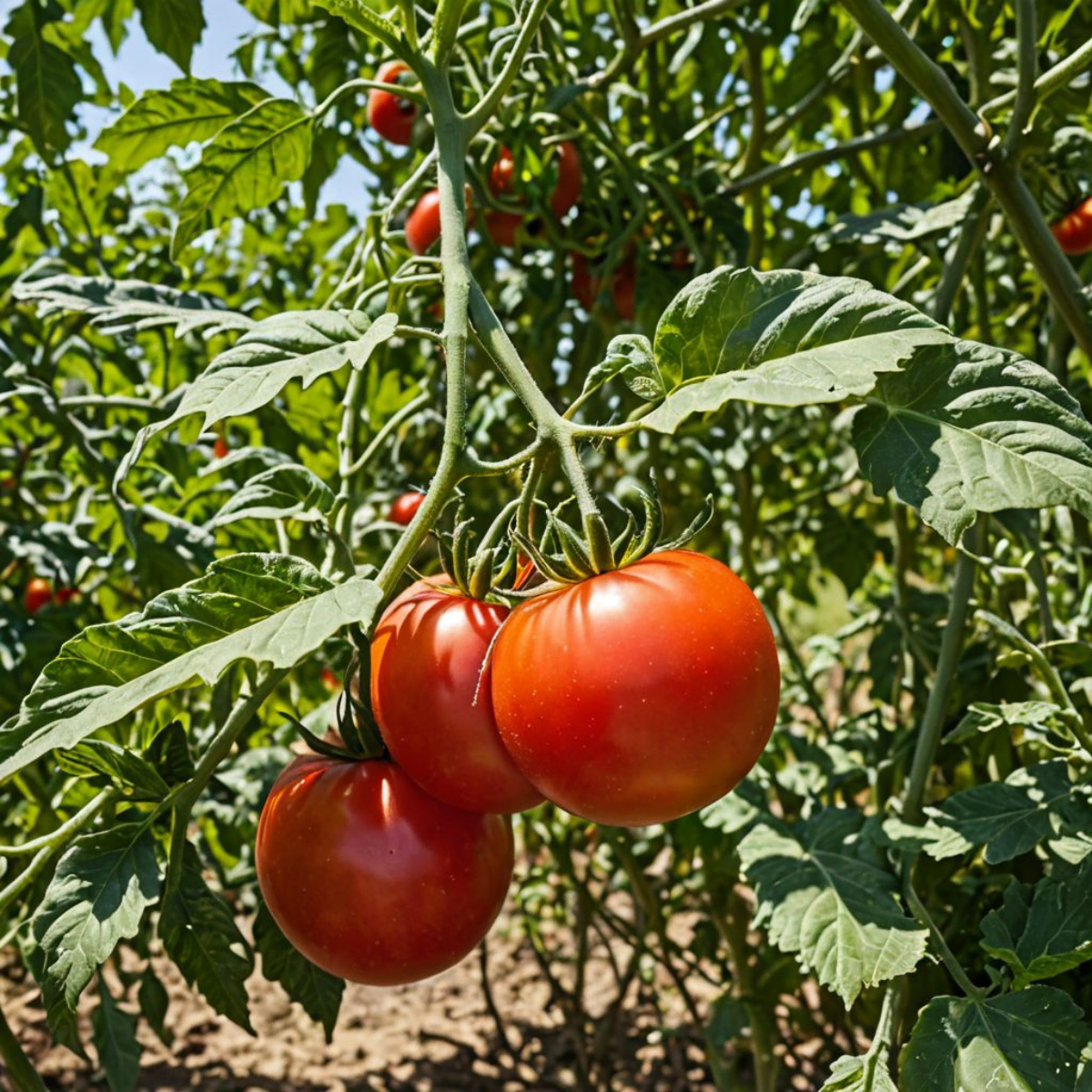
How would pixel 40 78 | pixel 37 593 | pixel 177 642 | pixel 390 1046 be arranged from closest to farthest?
pixel 177 642 < pixel 40 78 < pixel 390 1046 < pixel 37 593

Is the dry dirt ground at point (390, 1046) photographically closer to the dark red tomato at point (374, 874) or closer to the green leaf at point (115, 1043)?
the green leaf at point (115, 1043)

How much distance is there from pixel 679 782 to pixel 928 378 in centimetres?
26

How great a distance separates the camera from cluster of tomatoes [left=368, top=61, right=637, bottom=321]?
1.27 metres

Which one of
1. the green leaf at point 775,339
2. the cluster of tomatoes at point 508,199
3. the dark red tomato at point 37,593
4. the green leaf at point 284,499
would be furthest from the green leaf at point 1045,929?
the dark red tomato at point 37,593

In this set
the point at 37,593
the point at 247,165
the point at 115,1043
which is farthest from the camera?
the point at 37,593

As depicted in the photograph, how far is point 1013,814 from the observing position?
0.86 m

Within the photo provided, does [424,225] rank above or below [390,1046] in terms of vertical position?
above

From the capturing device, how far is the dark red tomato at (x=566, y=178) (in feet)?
4.21

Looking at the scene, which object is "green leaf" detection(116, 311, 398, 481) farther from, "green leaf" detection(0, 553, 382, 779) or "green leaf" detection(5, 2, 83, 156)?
"green leaf" detection(5, 2, 83, 156)

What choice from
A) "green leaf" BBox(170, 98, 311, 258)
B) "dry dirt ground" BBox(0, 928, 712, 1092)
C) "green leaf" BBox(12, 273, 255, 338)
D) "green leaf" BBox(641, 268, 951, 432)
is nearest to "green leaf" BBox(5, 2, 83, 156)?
"green leaf" BBox(12, 273, 255, 338)

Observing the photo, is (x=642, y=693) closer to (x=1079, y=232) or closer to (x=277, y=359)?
(x=277, y=359)

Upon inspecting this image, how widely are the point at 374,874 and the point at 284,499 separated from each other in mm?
267

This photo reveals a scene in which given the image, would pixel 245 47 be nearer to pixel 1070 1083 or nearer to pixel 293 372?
pixel 293 372

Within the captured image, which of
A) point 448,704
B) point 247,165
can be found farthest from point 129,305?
point 448,704
